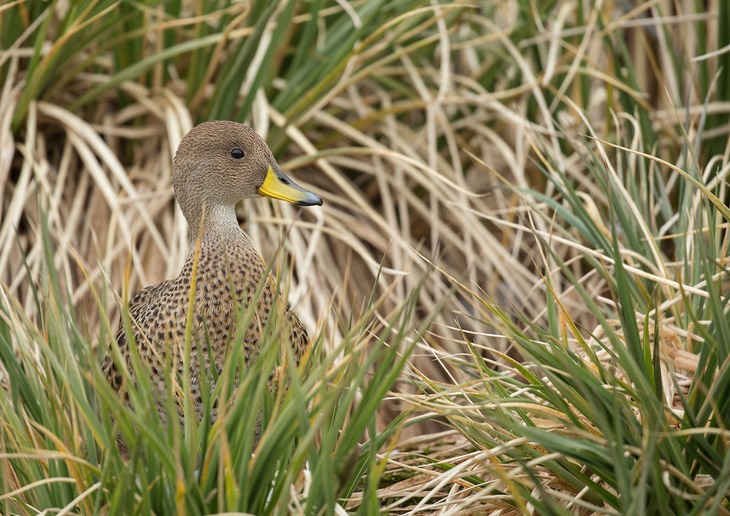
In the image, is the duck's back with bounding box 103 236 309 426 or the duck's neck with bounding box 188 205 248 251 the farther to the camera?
the duck's neck with bounding box 188 205 248 251

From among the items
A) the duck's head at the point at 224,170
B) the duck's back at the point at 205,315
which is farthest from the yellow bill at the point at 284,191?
the duck's back at the point at 205,315

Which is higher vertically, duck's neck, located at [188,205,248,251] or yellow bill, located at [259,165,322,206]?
yellow bill, located at [259,165,322,206]

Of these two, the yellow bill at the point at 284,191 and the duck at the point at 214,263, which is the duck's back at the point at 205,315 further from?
the yellow bill at the point at 284,191

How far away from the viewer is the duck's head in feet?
8.20

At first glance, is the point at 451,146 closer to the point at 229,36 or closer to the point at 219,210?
the point at 229,36

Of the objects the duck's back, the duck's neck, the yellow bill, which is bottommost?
the duck's back

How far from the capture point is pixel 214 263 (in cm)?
238

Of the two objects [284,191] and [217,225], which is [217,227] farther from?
[284,191]

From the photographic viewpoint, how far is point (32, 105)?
3.25 metres

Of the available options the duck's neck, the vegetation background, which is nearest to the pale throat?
the duck's neck

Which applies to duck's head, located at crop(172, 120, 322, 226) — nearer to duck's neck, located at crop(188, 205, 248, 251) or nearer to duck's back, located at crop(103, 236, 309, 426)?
duck's neck, located at crop(188, 205, 248, 251)

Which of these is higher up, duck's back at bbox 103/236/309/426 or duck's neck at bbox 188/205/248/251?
duck's neck at bbox 188/205/248/251

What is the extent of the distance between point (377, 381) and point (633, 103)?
Result: 1.96 metres

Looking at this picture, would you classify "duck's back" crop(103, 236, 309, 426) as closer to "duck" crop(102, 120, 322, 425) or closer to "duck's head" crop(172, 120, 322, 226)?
"duck" crop(102, 120, 322, 425)
